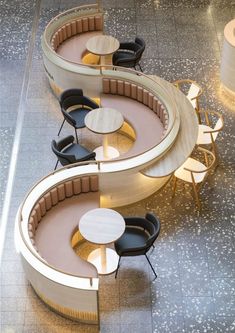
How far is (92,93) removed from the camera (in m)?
9.96

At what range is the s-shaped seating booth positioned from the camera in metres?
7.13

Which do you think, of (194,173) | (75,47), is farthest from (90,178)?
(75,47)

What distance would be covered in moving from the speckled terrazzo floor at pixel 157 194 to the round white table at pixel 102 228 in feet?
0.81

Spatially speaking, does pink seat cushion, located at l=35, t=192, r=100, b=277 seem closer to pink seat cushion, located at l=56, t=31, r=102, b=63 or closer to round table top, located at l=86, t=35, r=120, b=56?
round table top, located at l=86, t=35, r=120, b=56

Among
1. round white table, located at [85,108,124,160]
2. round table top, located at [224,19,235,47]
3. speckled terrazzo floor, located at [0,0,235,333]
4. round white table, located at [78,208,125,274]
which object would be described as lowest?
speckled terrazzo floor, located at [0,0,235,333]

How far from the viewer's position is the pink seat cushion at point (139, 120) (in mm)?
9008

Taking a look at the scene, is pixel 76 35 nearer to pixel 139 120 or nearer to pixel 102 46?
pixel 102 46

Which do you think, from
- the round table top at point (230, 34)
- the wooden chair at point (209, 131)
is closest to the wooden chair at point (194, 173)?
the wooden chair at point (209, 131)

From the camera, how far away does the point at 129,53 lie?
10.8m

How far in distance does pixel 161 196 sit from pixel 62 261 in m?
2.09

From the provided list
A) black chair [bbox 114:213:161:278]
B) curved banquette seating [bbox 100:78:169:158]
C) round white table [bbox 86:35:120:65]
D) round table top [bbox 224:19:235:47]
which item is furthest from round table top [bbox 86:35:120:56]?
black chair [bbox 114:213:161:278]

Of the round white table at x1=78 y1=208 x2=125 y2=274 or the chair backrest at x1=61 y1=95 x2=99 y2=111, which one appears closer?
the round white table at x1=78 y1=208 x2=125 y2=274

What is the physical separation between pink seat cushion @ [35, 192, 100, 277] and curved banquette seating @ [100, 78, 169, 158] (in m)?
1.18

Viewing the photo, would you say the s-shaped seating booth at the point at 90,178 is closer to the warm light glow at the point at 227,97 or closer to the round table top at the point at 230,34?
the warm light glow at the point at 227,97
